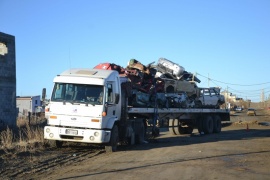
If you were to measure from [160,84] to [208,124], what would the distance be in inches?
289

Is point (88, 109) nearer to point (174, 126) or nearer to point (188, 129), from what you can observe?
point (174, 126)

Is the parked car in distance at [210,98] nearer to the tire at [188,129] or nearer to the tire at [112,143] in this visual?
the tire at [188,129]

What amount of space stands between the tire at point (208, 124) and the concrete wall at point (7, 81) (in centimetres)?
1288

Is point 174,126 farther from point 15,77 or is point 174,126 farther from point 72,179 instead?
point 72,179

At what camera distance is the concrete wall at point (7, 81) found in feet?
80.5

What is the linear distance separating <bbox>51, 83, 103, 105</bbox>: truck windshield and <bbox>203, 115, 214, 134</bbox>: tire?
1323cm

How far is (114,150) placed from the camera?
14.0 m

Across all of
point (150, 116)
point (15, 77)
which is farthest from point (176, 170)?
point (15, 77)

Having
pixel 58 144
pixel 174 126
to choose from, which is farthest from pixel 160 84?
pixel 58 144

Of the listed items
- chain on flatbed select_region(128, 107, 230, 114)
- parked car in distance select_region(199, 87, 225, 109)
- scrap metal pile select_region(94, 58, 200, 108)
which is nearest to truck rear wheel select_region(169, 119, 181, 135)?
chain on flatbed select_region(128, 107, 230, 114)

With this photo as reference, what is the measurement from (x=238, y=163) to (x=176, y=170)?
245 cm

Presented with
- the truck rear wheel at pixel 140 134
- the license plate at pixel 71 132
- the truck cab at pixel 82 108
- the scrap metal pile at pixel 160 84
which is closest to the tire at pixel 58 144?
the truck cab at pixel 82 108

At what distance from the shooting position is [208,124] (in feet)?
83.9

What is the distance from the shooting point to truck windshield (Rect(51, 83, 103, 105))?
13.5 m
